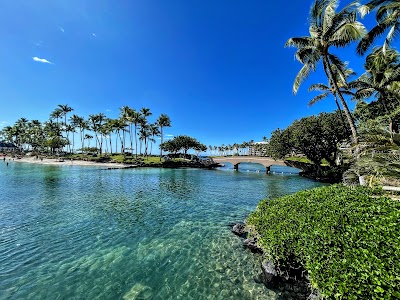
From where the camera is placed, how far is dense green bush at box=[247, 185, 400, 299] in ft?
14.4

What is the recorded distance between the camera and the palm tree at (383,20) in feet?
46.1

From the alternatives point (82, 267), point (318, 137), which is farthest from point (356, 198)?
point (318, 137)

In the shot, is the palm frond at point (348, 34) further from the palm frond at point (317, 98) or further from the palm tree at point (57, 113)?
the palm tree at point (57, 113)

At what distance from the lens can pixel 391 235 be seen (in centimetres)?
512

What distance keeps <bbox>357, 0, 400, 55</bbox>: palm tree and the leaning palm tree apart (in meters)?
1.49

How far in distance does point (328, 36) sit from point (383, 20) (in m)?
3.81

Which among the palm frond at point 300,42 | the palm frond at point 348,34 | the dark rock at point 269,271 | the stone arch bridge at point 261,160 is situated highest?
the palm frond at point 300,42

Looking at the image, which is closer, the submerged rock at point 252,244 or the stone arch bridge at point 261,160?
the submerged rock at point 252,244

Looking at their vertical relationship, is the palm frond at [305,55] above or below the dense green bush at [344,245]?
above

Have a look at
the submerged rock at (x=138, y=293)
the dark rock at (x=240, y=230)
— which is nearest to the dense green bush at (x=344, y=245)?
the dark rock at (x=240, y=230)

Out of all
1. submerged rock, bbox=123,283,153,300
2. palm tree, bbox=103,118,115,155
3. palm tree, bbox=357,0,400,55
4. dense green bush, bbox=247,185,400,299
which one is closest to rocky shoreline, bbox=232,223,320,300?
dense green bush, bbox=247,185,400,299

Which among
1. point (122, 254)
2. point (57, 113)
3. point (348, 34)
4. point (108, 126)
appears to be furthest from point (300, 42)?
point (57, 113)

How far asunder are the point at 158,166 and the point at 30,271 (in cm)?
5992

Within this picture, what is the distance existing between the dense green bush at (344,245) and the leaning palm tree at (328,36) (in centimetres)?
1272
